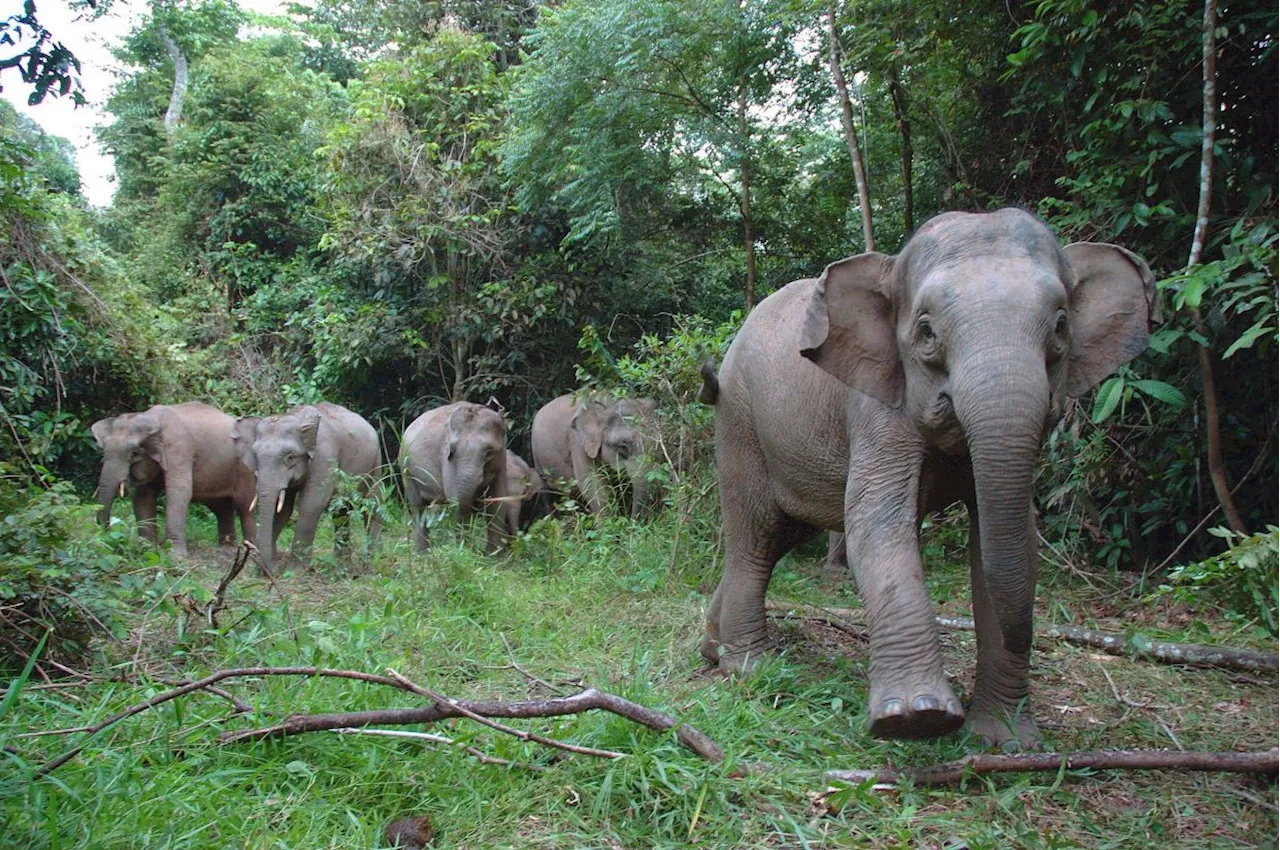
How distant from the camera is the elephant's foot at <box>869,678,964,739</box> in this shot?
Answer: 327 centimetres

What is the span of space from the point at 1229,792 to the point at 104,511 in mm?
9366

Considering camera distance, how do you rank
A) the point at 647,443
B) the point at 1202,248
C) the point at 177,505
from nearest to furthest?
the point at 1202,248
the point at 647,443
the point at 177,505

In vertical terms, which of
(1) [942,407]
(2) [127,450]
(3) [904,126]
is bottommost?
(2) [127,450]

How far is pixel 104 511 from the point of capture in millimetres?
9633

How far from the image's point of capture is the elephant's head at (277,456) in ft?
29.9

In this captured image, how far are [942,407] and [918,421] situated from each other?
152 mm

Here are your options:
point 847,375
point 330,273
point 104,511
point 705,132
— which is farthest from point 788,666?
point 330,273

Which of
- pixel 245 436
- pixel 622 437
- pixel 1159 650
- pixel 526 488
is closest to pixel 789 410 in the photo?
pixel 1159 650

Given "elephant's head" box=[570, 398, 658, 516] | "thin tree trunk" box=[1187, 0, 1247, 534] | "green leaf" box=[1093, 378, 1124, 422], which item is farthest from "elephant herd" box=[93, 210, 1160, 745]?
"elephant's head" box=[570, 398, 658, 516]

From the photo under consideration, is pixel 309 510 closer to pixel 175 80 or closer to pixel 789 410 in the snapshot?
pixel 789 410

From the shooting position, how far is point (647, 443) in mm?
8828

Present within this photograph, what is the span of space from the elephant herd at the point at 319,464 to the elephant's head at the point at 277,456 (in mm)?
10

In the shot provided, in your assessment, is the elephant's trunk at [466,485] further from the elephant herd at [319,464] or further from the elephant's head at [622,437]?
the elephant's head at [622,437]

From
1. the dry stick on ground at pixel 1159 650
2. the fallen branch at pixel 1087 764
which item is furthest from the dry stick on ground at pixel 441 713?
the dry stick on ground at pixel 1159 650
